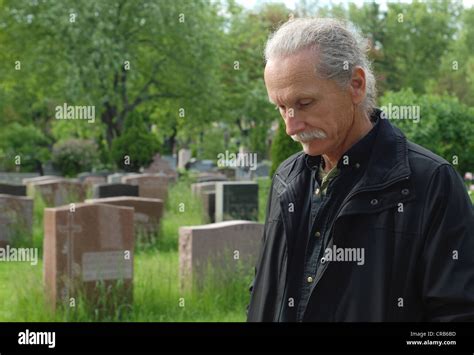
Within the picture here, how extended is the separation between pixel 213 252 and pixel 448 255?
6.49m

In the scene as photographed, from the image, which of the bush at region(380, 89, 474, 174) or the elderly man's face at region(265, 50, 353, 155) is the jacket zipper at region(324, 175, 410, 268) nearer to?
the elderly man's face at region(265, 50, 353, 155)

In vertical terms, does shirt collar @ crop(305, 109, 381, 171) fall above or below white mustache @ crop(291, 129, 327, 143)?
below

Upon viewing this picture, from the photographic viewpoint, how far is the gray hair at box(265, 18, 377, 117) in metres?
2.31

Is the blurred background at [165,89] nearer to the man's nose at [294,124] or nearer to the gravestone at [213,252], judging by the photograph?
the gravestone at [213,252]

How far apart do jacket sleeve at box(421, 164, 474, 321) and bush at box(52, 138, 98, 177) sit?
90.2 feet

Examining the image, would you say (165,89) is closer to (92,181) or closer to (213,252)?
(92,181)

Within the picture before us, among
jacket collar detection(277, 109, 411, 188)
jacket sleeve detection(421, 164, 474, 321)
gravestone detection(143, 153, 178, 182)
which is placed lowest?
gravestone detection(143, 153, 178, 182)

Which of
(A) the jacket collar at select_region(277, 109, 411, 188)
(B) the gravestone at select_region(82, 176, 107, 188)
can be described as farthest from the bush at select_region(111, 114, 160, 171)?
(A) the jacket collar at select_region(277, 109, 411, 188)

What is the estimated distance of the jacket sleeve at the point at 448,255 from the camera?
2104 mm

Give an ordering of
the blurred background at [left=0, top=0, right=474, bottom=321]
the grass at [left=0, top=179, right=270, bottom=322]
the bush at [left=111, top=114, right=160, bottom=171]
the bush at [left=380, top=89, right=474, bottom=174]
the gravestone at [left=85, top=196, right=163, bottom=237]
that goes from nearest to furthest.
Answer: the grass at [left=0, top=179, right=270, bottom=322] → the gravestone at [left=85, top=196, right=163, bottom=237] → the bush at [left=380, top=89, right=474, bottom=174] → the blurred background at [left=0, top=0, right=474, bottom=321] → the bush at [left=111, top=114, right=160, bottom=171]

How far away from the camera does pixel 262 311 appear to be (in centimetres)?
250

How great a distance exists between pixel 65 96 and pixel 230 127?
12.8 meters

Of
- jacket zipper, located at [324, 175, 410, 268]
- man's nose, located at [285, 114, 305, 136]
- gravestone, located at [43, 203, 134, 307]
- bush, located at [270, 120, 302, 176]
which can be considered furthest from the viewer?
bush, located at [270, 120, 302, 176]

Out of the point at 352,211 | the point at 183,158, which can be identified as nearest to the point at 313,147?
the point at 352,211
